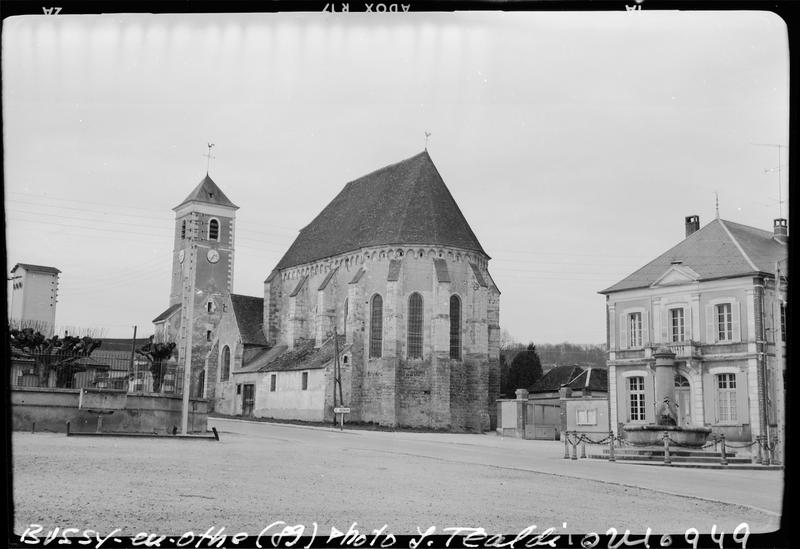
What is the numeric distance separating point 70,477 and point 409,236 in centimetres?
2432

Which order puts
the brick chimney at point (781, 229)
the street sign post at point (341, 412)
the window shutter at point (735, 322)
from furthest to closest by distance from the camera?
the street sign post at point (341, 412), the window shutter at point (735, 322), the brick chimney at point (781, 229)

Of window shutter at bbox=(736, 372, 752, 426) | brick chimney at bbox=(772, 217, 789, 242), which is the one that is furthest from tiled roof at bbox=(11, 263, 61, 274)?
window shutter at bbox=(736, 372, 752, 426)

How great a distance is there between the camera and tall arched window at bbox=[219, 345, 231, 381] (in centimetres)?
3741

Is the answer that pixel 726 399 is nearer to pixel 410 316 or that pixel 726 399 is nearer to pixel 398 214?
pixel 410 316

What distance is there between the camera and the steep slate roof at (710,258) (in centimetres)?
1123

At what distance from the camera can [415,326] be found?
1220 inches

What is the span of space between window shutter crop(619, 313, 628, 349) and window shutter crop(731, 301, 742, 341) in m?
2.26

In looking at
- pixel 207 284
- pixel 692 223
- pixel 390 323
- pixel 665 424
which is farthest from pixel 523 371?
pixel 692 223

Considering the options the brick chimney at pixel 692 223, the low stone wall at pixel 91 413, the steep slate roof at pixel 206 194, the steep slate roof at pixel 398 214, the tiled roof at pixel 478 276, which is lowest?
the low stone wall at pixel 91 413

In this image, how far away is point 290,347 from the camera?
116 feet

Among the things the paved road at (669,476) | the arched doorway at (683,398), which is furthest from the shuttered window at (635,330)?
the paved road at (669,476)

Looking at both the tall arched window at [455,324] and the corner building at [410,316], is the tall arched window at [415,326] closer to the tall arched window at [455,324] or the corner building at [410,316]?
the corner building at [410,316]

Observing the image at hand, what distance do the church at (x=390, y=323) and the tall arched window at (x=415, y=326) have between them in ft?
0.12

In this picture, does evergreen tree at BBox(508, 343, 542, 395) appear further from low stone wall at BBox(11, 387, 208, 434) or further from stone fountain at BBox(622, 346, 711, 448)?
low stone wall at BBox(11, 387, 208, 434)
